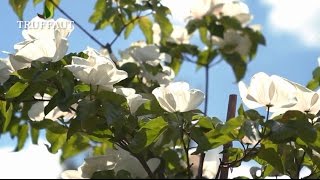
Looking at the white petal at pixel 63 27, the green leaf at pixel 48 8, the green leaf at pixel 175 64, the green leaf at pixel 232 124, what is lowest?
the green leaf at pixel 175 64

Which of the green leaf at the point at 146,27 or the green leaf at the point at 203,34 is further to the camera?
the green leaf at the point at 203,34

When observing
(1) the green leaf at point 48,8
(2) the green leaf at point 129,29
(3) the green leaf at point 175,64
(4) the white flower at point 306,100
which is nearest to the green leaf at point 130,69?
(1) the green leaf at point 48,8

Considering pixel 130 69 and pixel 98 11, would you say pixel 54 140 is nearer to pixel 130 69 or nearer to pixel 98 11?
pixel 130 69

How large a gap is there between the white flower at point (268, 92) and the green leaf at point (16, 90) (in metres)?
0.29

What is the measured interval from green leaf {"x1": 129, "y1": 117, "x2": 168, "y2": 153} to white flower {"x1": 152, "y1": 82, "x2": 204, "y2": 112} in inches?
1.4

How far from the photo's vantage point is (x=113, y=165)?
753 millimetres

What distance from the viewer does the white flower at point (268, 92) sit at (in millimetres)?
739

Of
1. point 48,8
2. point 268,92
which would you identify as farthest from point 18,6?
point 268,92

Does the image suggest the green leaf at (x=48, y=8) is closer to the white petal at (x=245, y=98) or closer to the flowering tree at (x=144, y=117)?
the flowering tree at (x=144, y=117)

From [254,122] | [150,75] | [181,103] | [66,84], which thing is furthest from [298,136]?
[150,75]

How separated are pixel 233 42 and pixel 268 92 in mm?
1064

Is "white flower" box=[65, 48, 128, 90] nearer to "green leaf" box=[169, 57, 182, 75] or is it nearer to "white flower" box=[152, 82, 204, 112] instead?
"white flower" box=[152, 82, 204, 112]

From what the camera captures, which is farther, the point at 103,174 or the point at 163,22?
the point at 163,22

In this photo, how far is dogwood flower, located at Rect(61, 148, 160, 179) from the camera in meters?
0.72
